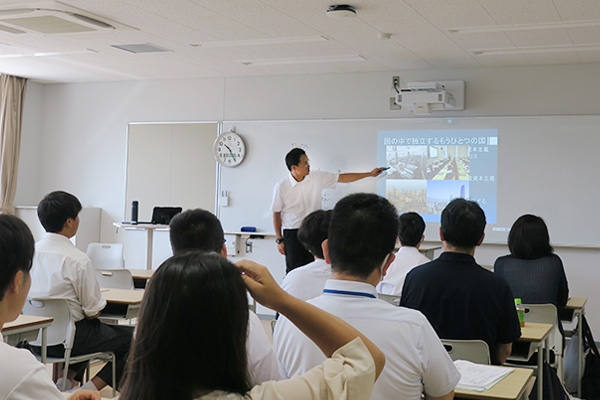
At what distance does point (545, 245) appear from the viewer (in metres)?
4.32

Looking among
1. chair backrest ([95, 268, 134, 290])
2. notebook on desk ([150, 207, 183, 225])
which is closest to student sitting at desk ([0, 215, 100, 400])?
chair backrest ([95, 268, 134, 290])

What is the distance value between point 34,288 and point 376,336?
2.80 meters

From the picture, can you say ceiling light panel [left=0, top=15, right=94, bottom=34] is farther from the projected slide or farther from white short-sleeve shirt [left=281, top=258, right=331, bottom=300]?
the projected slide

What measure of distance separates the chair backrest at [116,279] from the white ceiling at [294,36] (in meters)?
2.03

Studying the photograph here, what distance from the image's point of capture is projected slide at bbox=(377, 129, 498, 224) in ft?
23.5

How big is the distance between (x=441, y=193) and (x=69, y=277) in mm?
4485

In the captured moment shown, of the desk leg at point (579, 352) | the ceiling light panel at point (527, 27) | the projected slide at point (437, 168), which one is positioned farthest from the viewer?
the projected slide at point (437, 168)

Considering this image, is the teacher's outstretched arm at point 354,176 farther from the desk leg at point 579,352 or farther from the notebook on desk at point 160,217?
the desk leg at point 579,352

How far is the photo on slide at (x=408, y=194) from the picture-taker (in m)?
7.42

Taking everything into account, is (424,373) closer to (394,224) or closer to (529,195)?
(394,224)

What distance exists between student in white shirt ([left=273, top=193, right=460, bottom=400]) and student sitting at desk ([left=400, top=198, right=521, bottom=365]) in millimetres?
981

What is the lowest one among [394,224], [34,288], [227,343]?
[34,288]

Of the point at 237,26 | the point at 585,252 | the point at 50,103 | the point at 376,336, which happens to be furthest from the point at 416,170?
the point at 376,336

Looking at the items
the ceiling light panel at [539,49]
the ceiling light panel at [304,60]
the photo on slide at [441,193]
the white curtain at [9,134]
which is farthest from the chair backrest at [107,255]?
the ceiling light panel at [539,49]
